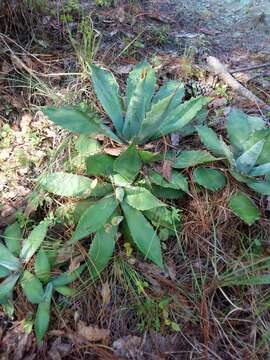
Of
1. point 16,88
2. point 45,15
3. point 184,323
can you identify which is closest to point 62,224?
point 184,323

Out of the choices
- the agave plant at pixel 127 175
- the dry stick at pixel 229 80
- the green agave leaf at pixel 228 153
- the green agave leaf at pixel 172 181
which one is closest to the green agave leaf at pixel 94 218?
the agave plant at pixel 127 175

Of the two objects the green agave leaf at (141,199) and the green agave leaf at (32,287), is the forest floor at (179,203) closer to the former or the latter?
the green agave leaf at (32,287)

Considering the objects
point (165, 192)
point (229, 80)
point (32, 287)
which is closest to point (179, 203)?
point (165, 192)

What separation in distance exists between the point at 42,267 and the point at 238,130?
1.15m

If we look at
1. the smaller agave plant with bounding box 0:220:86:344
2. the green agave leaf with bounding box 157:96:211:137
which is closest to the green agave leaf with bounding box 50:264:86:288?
the smaller agave plant with bounding box 0:220:86:344

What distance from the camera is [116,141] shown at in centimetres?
196

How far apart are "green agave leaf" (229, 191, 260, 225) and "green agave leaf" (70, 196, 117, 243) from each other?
0.54 meters

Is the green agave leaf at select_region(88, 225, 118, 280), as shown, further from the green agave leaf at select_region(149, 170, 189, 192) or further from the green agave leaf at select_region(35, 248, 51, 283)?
the green agave leaf at select_region(149, 170, 189, 192)

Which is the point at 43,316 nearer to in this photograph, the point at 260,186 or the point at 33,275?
the point at 33,275

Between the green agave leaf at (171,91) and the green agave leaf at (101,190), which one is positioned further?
the green agave leaf at (171,91)

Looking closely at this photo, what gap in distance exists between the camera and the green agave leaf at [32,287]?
67.5 inches

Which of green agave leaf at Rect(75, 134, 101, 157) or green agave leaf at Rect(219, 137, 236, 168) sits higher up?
green agave leaf at Rect(75, 134, 101, 157)

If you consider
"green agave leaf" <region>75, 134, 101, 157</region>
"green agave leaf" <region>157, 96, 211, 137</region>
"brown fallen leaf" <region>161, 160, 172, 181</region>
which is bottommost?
"brown fallen leaf" <region>161, 160, 172, 181</region>

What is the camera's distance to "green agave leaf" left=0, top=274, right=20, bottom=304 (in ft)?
5.64
